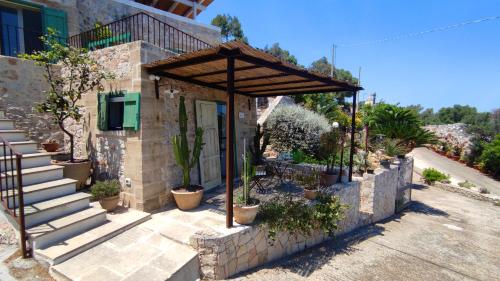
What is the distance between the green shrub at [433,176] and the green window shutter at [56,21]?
61.7ft

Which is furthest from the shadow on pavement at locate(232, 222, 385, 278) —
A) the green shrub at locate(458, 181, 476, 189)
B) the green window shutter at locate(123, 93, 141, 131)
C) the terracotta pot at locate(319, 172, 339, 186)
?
the green shrub at locate(458, 181, 476, 189)

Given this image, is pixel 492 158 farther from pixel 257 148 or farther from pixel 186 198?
pixel 186 198

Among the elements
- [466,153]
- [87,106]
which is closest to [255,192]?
[87,106]

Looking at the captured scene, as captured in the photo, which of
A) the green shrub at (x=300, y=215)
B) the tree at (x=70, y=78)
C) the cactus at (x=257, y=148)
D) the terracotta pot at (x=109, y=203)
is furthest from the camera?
the cactus at (x=257, y=148)

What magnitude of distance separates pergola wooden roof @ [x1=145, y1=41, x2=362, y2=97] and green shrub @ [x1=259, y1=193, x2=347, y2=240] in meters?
2.72

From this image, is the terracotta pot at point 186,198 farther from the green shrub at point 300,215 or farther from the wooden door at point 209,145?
the green shrub at point 300,215

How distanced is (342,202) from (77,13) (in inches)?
420

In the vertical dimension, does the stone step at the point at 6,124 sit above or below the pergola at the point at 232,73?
below

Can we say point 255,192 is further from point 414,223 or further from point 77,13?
point 77,13

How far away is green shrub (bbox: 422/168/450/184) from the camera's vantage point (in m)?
14.7

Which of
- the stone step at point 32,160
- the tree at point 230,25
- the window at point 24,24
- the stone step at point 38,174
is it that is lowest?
the stone step at point 38,174

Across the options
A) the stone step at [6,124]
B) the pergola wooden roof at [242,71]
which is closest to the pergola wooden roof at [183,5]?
the pergola wooden roof at [242,71]

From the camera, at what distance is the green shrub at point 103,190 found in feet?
16.0

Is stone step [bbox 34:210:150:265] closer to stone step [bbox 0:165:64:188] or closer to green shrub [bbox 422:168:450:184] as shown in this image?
stone step [bbox 0:165:64:188]
